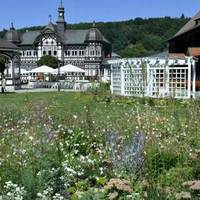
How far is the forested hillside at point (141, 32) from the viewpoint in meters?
121

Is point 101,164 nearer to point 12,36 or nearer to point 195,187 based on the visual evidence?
point 195,187

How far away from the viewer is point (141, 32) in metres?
139

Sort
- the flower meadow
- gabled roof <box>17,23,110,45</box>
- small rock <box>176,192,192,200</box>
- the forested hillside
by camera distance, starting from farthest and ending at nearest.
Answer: the forested hillside
gabled roof <box>17,23,110,45</box>
the flower meadow
small rock <box>176,192,192,200</box>

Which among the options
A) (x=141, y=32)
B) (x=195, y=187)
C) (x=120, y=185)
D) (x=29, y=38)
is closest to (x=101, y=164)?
(x=120, y=185)

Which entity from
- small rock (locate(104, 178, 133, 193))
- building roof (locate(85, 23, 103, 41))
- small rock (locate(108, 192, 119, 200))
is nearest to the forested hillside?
building roof (locate(85, 23, 103, 41))

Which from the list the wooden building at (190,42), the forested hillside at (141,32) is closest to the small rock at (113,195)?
the wooden building at (190,42)

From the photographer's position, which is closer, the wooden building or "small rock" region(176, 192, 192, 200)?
"small rock" region(176, 192, 192, 200)

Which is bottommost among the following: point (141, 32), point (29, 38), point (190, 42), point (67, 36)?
point (190, 42)

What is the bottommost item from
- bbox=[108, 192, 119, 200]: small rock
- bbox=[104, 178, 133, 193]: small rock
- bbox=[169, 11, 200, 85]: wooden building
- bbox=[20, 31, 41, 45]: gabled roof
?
bbox=[108, 192, 119, 200]: small rock

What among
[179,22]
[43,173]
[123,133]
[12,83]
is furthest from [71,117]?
[179,22]

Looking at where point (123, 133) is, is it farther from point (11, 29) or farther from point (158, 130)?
point (11, 29)

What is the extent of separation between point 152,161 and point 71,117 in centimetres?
499

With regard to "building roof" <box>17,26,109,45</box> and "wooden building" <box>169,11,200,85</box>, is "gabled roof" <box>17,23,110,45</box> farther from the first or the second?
"wooden building" <box>169,11,200,85</box>

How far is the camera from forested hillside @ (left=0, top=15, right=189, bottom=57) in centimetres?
12088
